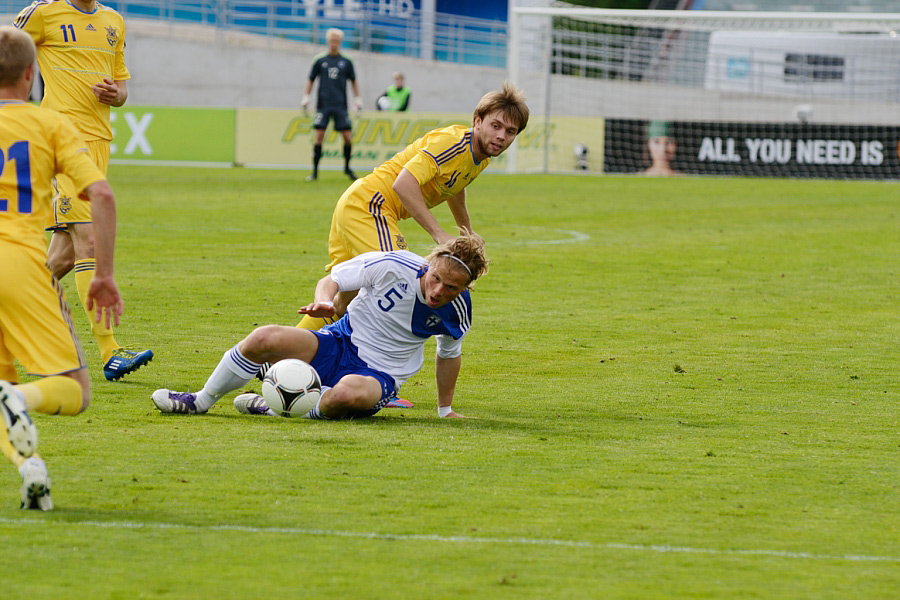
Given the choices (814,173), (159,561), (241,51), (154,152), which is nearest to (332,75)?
(154,152)

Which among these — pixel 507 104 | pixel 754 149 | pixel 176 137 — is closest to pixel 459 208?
pixel 507 104

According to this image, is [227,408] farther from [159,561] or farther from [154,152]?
[154,152]

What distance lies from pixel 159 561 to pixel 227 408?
2.60m

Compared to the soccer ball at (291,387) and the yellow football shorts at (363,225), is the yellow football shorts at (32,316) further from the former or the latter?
the yellow football shorts at (363,225)

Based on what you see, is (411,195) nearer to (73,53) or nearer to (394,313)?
(394,313)

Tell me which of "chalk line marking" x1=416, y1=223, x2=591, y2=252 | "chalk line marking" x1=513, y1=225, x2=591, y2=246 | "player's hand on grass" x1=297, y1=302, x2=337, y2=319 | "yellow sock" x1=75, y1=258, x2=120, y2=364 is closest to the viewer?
"player's hand on grass" x1=297, y1=302, x2=337, y2=319

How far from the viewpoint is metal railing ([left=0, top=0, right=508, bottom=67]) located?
123 feet

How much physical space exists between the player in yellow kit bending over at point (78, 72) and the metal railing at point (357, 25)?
2895 cm

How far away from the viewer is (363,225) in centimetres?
705

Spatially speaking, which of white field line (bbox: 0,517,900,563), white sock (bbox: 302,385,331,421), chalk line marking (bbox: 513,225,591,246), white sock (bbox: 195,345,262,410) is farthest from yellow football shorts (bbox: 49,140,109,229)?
chalk line marking (bbox: 513,225,591,246)

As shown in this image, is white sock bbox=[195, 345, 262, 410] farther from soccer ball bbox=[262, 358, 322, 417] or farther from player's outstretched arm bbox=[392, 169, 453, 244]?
player's outstretched arm bbox=[392, 169, 453, 244]

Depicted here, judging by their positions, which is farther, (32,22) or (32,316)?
(32,22)

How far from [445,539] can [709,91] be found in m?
32.3

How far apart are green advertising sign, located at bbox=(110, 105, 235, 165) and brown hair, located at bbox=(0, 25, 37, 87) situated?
82.5 feet
